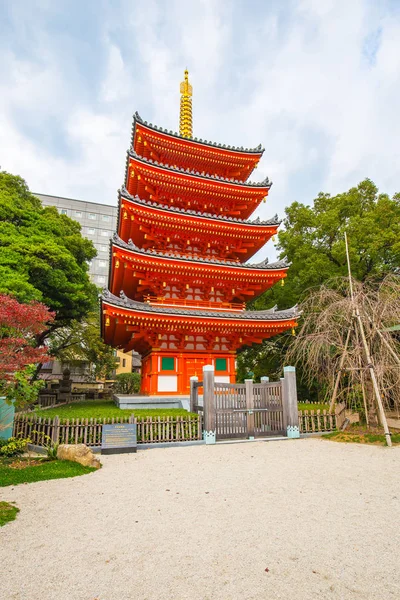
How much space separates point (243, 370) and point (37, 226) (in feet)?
57.3

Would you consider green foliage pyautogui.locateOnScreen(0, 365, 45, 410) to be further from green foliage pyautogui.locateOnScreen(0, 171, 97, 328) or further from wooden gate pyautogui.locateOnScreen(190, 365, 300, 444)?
green foliage pyautogui.locateOnScreen(0, 171, 97, 328)

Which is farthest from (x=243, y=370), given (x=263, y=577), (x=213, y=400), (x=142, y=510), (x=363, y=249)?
(x=263, y=577)

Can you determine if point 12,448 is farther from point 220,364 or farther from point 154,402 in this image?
point 220,364

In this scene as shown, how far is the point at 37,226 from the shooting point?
2150 centimetres

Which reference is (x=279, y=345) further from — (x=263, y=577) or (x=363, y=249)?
(x=263, y=577)

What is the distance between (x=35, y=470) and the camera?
762 cm

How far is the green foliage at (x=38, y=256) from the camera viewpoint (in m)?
17.7

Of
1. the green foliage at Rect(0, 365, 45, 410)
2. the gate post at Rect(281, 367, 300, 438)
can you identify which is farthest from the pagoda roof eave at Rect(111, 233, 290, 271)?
the green foliage at Rect(0, 365, 45, 410)

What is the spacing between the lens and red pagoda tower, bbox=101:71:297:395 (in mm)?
15781

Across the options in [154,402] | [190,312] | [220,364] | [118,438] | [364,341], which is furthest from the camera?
[220,364]

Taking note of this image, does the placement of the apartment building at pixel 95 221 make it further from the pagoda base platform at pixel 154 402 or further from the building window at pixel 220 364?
the pagoda base platform at pixel 154 402

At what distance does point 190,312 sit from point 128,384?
24.9 m

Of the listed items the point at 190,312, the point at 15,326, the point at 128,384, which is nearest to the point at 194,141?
the point at 190,312

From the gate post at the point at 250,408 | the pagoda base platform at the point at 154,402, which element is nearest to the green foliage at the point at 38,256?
the pagoda base platform at the point at 154,402
